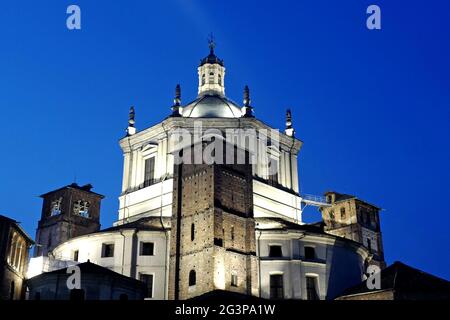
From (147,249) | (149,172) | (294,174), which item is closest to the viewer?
(147,249)

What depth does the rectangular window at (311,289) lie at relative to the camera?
47.4 metres

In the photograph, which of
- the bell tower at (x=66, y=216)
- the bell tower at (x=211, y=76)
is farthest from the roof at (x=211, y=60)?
the bell tower at (x=66, y=216)

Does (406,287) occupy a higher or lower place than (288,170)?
lower

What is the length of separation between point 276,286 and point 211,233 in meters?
6.26

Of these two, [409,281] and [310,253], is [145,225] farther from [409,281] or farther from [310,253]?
[409,281]

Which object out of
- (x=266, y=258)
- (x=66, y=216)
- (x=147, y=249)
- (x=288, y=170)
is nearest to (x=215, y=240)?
(x=266, y=258)

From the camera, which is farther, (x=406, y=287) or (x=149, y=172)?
(x=149, y=172)

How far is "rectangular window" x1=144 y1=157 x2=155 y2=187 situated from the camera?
5586 centimetres

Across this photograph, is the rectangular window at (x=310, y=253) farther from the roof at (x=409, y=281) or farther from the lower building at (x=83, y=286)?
the lower building at (x=83, y=286)

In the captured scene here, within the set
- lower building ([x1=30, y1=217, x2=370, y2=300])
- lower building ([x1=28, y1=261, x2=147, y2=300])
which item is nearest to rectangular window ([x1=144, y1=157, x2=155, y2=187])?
lower building ([x1=30, y1=217, x2=370, y2=300])

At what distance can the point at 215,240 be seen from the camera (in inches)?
1748

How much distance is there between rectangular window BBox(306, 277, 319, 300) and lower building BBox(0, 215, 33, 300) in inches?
734
